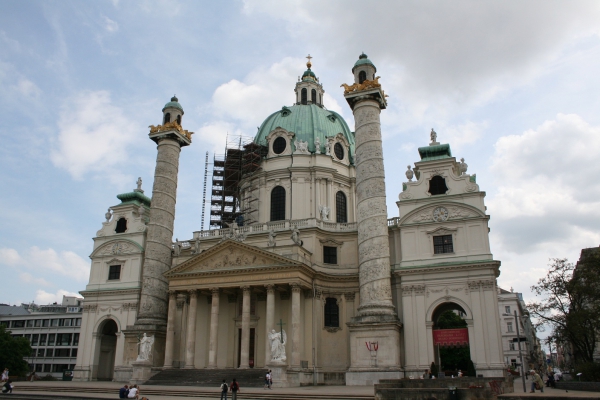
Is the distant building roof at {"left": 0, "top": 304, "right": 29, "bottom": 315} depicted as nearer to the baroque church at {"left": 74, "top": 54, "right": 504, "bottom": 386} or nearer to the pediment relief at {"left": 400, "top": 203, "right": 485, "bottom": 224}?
the baroque church at {"left": 74, "top": 54, "right": 504, "bottom": 386}

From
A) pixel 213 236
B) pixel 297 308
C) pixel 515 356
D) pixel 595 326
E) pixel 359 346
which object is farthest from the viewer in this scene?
pixel 515 356

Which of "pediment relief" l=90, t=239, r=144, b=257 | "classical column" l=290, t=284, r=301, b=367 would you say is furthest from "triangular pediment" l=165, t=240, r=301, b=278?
"pediment relief" l=90, t=239, r=144, b=257

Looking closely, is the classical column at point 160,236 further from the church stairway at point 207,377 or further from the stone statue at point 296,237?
the stone statue at point 296,237

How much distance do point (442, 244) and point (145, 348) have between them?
20.4 meters

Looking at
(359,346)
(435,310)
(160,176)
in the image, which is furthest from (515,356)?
(160,176)

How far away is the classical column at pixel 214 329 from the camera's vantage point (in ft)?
111

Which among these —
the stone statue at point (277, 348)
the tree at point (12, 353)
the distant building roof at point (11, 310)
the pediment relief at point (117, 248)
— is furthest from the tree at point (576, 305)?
the distant building roof at point (11, 310)

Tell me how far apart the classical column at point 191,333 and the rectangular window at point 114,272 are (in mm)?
9606

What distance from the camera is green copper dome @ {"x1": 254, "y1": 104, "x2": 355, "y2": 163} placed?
46.2 m

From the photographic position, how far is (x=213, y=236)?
1578 inches

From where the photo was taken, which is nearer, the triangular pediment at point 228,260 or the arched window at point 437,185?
the triangular pediment at point 228,260

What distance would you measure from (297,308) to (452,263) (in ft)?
33.3

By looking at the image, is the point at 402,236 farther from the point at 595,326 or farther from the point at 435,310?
the point at 595,326

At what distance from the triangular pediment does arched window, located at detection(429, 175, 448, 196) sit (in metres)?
11.0
